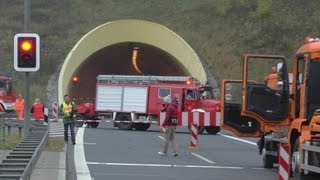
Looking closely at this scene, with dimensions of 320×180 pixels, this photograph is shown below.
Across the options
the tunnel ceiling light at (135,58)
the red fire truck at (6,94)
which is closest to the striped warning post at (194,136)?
the red fire truck at (6,94)

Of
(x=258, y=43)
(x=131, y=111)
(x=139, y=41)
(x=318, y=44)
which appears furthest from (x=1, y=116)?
(x=258, y=43)

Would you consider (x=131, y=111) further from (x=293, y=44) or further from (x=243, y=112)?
(x=243, y=112)

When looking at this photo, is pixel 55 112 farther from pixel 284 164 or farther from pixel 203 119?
pixel 284 164

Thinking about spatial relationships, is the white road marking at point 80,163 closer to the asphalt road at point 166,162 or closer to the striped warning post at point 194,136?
the asphalt road at point 166,162

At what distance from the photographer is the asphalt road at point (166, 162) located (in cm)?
1582

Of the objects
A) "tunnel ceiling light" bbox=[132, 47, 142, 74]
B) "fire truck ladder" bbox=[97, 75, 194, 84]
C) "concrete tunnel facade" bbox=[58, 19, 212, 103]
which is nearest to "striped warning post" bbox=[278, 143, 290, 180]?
"fire truck ladder" bbox=[97, 75, 194, 84]

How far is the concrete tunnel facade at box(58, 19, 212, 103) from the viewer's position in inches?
1834

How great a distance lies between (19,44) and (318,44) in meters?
7.91

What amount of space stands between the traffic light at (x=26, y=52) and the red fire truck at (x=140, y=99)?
18.4 metres

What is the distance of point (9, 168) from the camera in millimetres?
10227

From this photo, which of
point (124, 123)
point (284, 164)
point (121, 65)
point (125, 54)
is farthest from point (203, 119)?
point (121, 65)

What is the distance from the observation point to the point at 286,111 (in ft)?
52.9

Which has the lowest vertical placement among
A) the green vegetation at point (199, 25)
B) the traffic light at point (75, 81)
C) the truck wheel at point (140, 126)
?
the truck wheel at point (140, 126)

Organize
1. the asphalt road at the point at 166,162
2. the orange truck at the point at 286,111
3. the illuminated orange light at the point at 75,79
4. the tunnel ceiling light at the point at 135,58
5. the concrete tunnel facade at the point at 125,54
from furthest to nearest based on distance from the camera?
the tunnel ceiling light at the point at 135,58
the illuminated orange light at the point at 75,79
the concrete tunnel facade at the point at 125,54
the asphalt road at the point at 166,162
the orange truck at the point at 286,111
